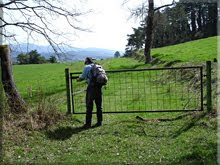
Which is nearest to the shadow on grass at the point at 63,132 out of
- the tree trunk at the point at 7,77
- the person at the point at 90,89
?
the person at the point at 90,89

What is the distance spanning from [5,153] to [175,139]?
3.45 meters

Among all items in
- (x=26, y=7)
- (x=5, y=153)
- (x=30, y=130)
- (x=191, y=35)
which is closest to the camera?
(x=5, y=153)

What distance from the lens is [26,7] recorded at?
31.5 feet

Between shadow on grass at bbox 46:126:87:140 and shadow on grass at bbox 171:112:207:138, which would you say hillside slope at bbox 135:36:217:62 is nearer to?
shadow on grass at bbox 171:112:207:138

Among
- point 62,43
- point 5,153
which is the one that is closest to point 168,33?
point 62,43

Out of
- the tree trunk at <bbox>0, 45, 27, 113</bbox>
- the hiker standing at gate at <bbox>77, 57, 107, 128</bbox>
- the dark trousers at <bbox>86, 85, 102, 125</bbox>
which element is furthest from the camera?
the tree trunk at <bbox>0, 45, 27, 113</bbox>

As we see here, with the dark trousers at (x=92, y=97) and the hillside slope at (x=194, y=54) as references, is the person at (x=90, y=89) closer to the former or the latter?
the dark trousers at (x=92, y=97)

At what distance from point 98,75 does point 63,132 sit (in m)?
1.59

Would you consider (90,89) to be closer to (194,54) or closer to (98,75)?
(98,75)

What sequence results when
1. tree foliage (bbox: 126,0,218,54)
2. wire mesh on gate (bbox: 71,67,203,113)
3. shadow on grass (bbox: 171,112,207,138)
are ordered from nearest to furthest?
shadow on grass (bbox: 171,112,207,138), wire mesh on gate (bbox: 71,67,203,113), tree foliage (bbox: 126,0,218,54)

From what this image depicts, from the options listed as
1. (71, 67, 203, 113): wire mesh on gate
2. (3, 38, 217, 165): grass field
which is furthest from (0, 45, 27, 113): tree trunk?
(71, 67, 203, 113): wire mesh on gate

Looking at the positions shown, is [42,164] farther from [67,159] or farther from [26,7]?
[26,7]

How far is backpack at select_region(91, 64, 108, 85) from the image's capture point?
718 cm

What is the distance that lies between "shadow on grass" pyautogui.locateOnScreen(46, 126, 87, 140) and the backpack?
124 centimetres
